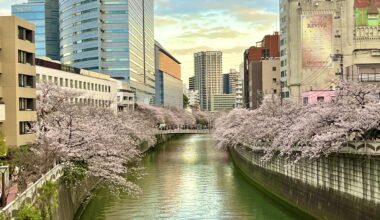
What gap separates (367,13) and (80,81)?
1776 inches

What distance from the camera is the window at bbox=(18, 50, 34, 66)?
40959mm

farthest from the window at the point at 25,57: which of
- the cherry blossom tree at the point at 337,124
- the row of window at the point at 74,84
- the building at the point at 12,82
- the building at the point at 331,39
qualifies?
the building at the point at 331,39

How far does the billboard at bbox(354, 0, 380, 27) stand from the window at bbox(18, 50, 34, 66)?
5035cm

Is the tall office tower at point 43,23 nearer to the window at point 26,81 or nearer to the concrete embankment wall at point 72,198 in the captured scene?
the window at point 26,81

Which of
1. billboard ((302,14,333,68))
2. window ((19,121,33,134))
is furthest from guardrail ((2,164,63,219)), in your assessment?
billboard ((302,14,333,68))

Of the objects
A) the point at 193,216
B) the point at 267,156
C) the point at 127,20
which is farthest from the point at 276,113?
the point at 127,20

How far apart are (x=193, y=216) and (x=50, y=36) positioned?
17087 cm

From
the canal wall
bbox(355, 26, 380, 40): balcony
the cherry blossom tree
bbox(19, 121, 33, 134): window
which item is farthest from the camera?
bbox(355, 26, 380, 40): balcony

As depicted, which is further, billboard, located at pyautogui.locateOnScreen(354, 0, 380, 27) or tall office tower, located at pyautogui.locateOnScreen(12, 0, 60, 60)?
tall office tower, located at pyautogui.locateOnScreen(12, 0, 60, 60)

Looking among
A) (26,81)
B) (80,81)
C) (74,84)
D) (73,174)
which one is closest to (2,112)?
(26,81)

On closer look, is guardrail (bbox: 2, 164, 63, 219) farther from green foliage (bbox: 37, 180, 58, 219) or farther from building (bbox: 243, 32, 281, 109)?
building (bbox: 243, 32, 281, 109)

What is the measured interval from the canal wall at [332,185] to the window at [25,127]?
66.3ft

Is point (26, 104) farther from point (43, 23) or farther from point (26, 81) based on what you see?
point (43, 23)

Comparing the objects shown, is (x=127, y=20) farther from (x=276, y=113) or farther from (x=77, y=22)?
(x=276, y=113)
